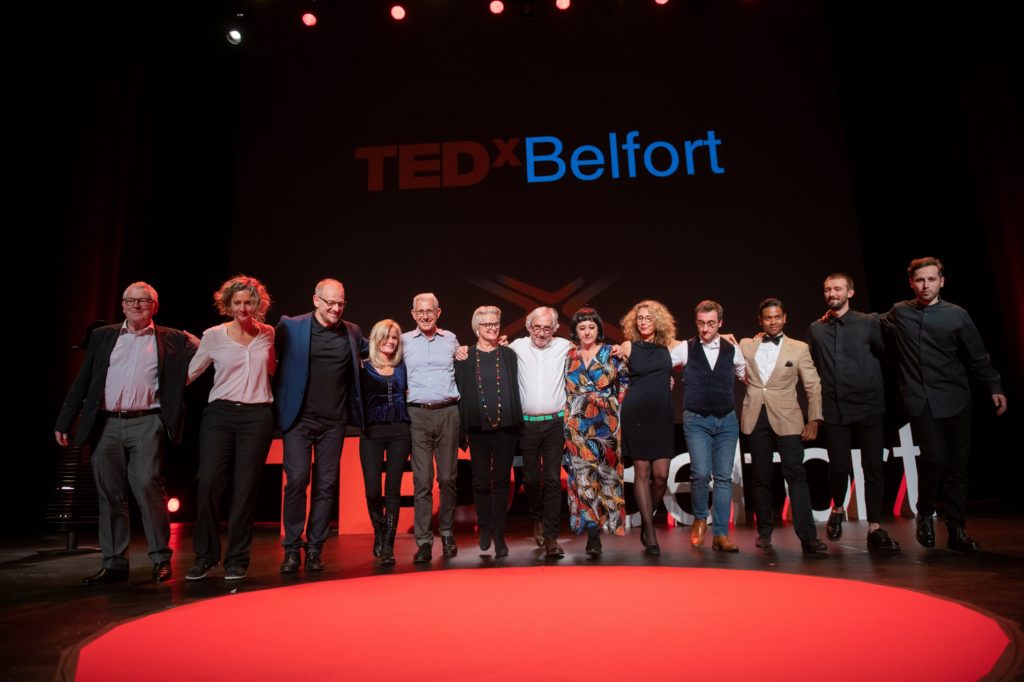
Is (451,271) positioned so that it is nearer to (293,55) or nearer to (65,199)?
(293,55)

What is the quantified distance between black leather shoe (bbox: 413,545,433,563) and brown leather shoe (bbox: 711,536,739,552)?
1598 millimetres

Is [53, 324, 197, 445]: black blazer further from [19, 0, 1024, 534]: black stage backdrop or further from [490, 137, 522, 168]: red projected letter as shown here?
[490, 137, 522, 168]: red projected letter

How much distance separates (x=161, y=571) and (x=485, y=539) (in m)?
1.65

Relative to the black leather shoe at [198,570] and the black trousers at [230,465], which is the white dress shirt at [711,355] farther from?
the black leather shoe at [198,570]

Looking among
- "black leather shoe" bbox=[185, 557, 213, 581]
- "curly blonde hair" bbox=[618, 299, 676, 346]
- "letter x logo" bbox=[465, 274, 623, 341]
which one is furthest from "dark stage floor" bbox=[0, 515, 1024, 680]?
"letter x logo" bbox=[465, 274, 623, 341]

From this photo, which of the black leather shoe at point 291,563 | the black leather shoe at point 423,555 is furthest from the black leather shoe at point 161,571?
the black leather shoe at point 423,555

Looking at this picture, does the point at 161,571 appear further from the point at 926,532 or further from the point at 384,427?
the point at 926,532

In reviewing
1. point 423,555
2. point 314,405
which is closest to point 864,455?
point 423,555

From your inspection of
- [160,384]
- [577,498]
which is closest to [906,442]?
[577,498]

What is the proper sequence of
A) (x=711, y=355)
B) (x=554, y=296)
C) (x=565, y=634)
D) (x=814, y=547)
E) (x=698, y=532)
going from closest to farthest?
(x=565, y=634), (x=814, y=547), (x=711, y=355), (x=698, y=532), (x=554, y=296)

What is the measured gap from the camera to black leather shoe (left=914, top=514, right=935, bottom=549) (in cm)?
360

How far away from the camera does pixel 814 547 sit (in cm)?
358

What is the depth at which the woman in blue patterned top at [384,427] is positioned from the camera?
3848 millimetres

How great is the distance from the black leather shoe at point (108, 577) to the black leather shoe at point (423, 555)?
1.40 metres
